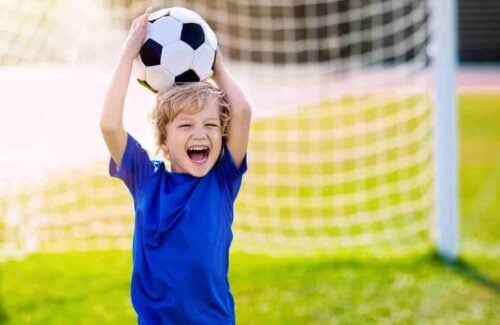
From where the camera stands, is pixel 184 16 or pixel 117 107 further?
pixel 184 16

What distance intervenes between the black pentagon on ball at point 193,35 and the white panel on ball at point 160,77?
119mm

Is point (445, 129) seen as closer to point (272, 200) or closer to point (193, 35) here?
point (272, 200)

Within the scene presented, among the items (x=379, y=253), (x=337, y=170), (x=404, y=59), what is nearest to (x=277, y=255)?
(x=379, y=253)

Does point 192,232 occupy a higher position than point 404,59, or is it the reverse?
point 192,232

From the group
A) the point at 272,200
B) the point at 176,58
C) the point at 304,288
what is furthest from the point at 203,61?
the point at 272,200

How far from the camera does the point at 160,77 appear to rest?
2.76 meters

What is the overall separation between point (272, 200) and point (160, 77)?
4.62 meters

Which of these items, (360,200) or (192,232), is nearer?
(192,232)

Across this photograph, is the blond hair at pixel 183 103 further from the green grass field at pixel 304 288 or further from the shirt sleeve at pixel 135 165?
the green grass field at pixel 304 288

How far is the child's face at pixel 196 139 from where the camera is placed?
2590 mm

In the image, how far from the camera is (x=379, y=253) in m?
5.62

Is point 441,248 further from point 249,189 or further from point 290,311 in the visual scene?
point 249,189

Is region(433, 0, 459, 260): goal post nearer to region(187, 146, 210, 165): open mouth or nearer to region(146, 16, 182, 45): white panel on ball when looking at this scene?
region(146, 16, 182, 45): white panel on ball

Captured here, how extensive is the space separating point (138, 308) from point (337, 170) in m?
5.82
